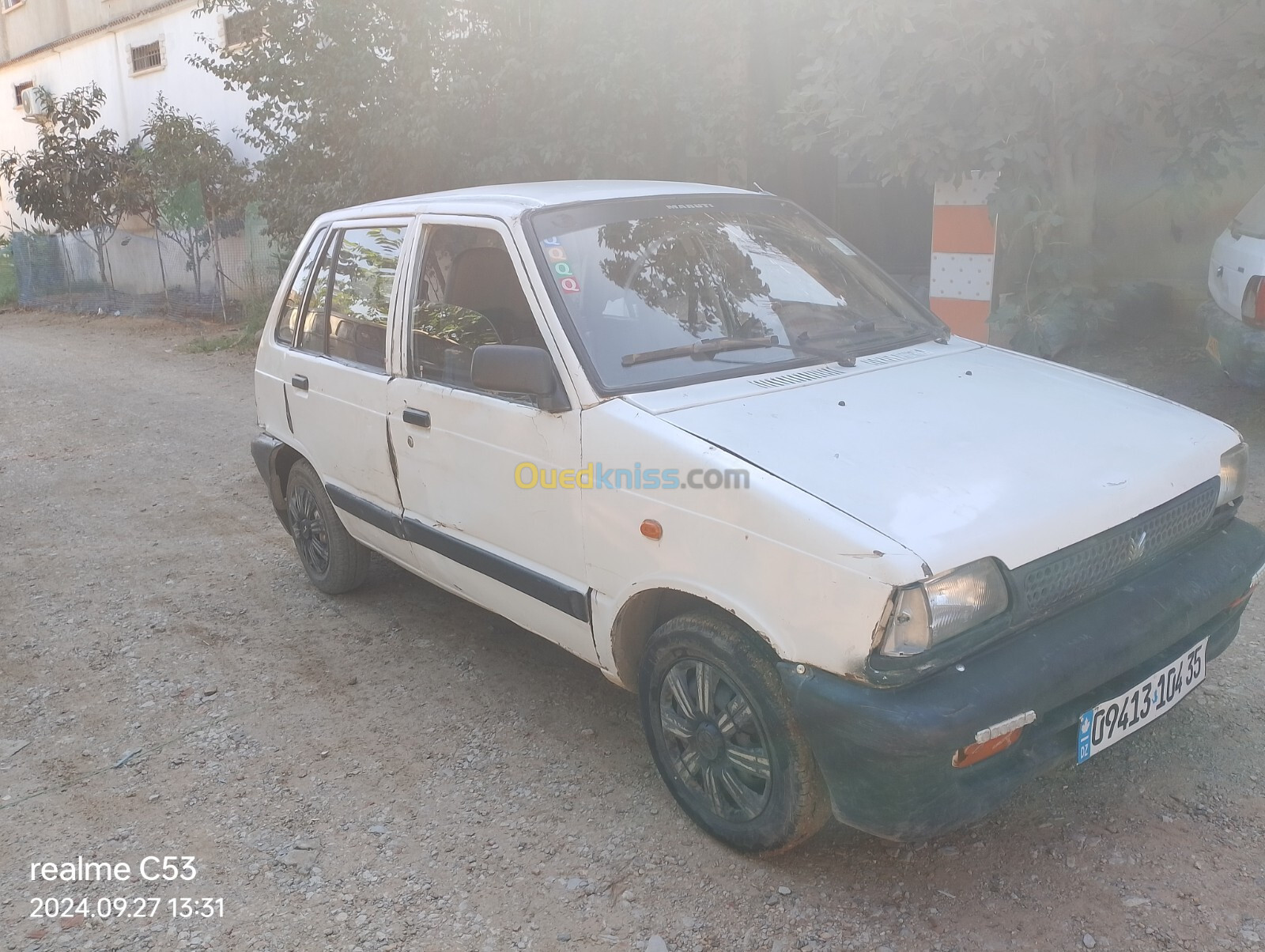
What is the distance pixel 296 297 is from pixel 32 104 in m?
20.7

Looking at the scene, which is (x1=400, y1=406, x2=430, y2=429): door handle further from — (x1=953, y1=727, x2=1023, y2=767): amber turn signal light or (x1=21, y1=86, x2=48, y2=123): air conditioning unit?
(x1=21, y1=86, x2=48, y2=123): air conditioning unit

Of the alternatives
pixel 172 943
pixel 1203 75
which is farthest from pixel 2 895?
pixel 1203 75

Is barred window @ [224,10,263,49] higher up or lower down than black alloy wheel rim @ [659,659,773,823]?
higher up

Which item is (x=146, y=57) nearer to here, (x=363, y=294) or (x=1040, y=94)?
(x=1040, y=94)

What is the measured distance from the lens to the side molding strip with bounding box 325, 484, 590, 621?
3.27 metres

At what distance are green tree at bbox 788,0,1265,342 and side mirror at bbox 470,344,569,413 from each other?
→ 4047mm

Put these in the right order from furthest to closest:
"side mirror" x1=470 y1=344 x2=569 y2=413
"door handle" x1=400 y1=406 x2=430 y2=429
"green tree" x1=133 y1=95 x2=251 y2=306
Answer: "green tree" x1=133 y1=95 x2=251 y2=306, "door handle" x1=400 y1=406 x2=430 y2=429, "side mirror" x1=470 y1=344 x2=569 y2=413

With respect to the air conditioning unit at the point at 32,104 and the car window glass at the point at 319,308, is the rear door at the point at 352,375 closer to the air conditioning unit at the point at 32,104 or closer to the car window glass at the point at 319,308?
the car window glass at the point at 319,308

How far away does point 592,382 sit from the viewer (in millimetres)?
3090

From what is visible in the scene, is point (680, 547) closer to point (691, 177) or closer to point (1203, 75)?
point (1203, 75)

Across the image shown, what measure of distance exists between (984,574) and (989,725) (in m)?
0.34

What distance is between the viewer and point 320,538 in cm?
496

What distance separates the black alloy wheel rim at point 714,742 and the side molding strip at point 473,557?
0.41 metres

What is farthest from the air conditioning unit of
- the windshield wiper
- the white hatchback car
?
the windshield wiper
